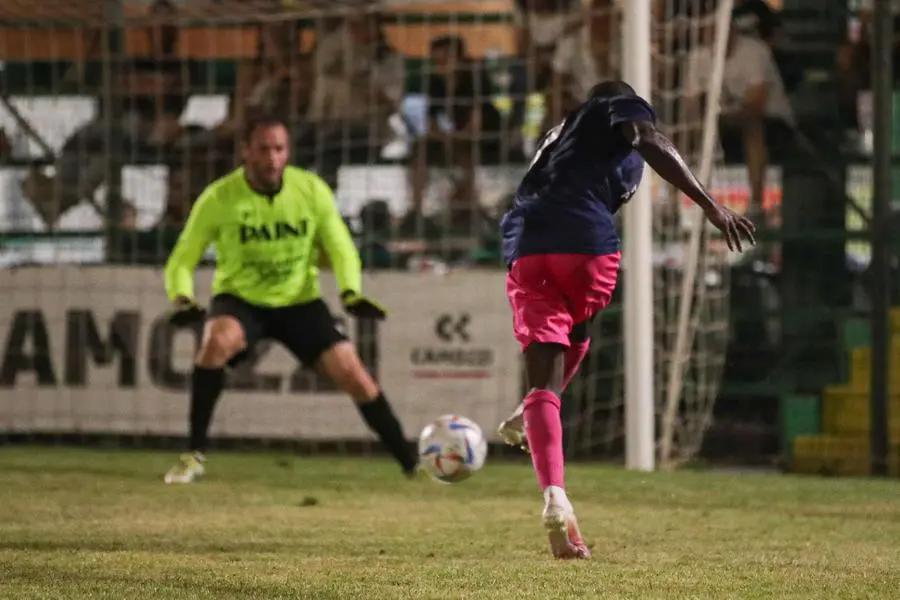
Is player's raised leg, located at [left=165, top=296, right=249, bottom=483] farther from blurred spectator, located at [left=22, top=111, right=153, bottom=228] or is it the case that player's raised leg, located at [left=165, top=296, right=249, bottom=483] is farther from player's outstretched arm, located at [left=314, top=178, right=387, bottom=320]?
blurred spectator, located at [left=22, top=111, right=153, bottom=228]

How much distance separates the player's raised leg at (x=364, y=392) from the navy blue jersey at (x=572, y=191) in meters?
3.45

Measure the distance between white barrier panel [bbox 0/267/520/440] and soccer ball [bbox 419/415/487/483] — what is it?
2.84m

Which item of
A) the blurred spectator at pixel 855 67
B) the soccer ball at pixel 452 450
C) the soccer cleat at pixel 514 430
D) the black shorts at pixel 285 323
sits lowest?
the soccer ball at pixel 452 450

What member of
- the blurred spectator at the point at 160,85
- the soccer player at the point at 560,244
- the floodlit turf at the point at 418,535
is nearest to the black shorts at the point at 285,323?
the floodlit turf at the point at 418,535

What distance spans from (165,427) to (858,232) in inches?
191

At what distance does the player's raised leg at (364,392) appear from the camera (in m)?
9.91

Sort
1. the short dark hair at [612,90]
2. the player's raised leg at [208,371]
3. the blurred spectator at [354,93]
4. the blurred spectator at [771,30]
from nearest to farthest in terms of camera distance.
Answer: the short dark hair at [612,90] → the player's raised leg at [208,371] → the blurred spectator at [771,30] → the blurred spectator at [354,93]

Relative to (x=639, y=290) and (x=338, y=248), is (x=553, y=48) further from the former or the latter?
(x=338, y=248)

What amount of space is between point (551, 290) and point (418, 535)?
1267mm

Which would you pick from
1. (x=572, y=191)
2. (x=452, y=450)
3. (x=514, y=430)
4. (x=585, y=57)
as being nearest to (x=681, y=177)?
(x=572, y=191)

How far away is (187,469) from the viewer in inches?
389

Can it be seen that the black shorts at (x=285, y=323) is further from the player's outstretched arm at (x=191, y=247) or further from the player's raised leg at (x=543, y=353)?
the player's raised leg at (x=543, y=353)

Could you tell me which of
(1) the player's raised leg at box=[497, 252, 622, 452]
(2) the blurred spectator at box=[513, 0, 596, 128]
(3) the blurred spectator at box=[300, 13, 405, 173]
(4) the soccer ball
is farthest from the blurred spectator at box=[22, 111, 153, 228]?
(1) the player's raised leg at box=[497, 252, 622, 452]

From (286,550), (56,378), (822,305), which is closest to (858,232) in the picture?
(822,305)
